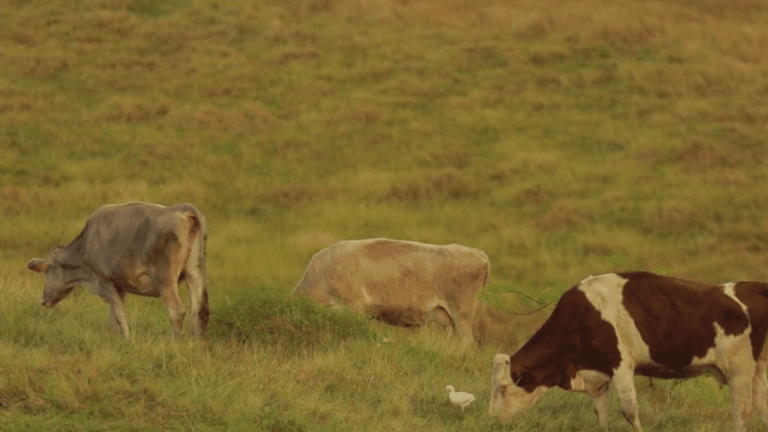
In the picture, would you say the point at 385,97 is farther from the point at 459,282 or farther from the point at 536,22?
the point at 459,282

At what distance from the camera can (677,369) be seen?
367 inches

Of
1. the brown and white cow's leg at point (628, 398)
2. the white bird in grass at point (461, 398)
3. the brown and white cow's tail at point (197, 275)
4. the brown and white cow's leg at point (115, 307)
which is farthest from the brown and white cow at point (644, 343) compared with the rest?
the brown and white cow's leg at point (115, 307)

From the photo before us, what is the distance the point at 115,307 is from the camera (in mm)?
11477

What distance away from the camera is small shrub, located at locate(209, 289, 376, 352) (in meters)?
11.3

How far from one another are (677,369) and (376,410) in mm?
2600

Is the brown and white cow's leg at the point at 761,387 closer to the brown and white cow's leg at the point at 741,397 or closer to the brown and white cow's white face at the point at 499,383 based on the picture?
the brown and white cow's leg at the point at 741,397

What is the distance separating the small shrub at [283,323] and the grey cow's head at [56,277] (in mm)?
1693

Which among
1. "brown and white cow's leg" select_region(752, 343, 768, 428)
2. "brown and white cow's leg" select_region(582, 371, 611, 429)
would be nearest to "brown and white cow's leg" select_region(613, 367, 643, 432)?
"brown and white cow's leg" select_region(582, 371, 611, 429)

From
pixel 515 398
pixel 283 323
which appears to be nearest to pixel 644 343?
pixel 515 398

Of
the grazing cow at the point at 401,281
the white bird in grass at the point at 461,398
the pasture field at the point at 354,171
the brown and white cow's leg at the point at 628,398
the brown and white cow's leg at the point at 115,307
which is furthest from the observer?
the grazing cow at the point at 401,281

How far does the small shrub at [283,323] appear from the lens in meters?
11.3

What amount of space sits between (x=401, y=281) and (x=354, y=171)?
12698 mm

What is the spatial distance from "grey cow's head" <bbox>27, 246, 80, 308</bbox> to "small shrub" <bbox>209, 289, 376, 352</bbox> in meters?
1.69

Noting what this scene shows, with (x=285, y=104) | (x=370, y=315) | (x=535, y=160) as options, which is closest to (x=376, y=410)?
(x=370, y=315)
